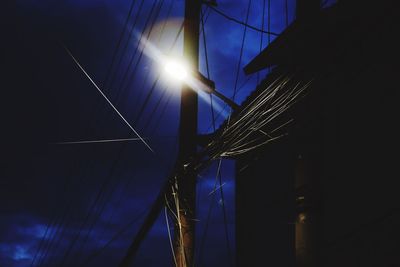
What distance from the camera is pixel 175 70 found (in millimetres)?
6285

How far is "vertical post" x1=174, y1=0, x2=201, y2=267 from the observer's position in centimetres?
602

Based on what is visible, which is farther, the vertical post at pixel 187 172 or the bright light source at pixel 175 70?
the bright light source at pixel 175 70

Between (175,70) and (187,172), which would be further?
(175,70)

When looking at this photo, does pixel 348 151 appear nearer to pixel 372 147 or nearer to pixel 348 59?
pixel 372 147

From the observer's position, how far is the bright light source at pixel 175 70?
6227mm

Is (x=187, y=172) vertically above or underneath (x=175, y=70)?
underneath

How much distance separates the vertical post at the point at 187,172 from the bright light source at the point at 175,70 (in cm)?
26

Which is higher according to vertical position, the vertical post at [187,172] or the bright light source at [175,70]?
the bright light source at [175,70]

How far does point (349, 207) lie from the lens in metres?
6.30

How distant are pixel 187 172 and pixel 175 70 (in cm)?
175

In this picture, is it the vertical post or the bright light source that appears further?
the bright light source

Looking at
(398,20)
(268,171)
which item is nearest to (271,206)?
(268,171)

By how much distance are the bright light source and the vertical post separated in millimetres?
263

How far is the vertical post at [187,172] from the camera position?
6.02m
